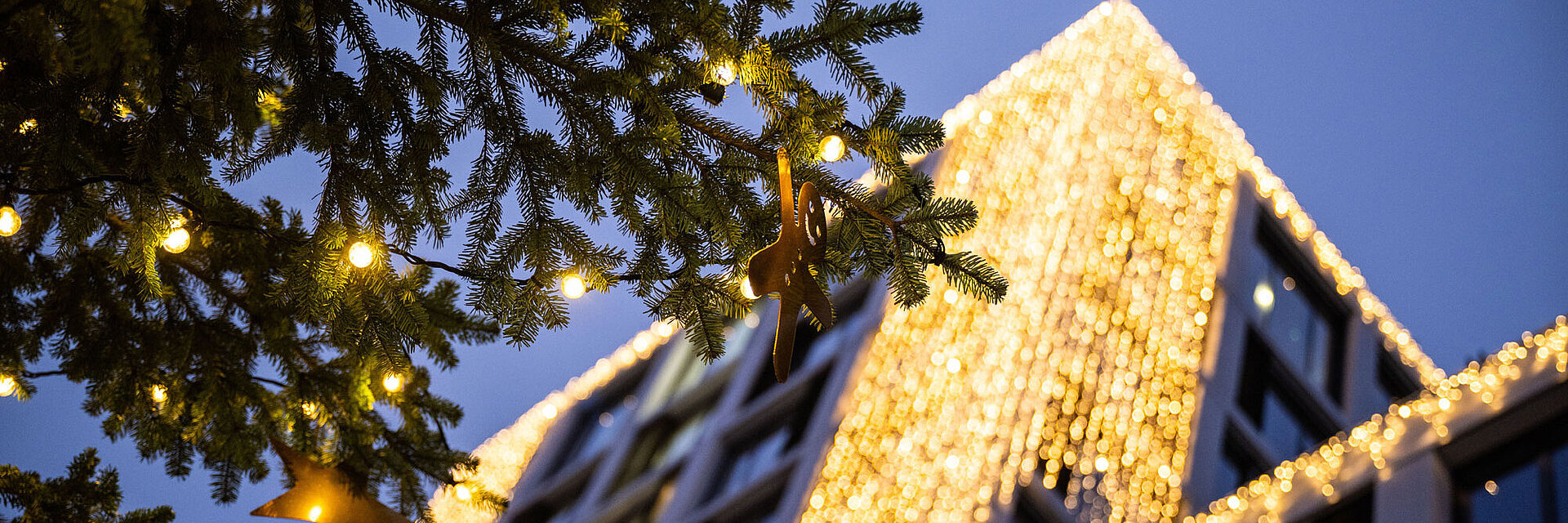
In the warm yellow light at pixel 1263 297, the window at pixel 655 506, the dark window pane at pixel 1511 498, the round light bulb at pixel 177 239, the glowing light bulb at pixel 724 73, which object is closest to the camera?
the glowing light bulb at pixel 724 73

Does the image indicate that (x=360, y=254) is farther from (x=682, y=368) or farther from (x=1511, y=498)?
(x=682, y=368)

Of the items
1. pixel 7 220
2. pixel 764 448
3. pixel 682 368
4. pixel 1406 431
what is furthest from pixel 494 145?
pixel 682 368

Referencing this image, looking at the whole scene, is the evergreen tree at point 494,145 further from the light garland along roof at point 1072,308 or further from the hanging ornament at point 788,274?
the light garland along roof at point 1072,308

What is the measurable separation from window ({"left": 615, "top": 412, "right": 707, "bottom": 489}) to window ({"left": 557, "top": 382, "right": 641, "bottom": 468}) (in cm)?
156

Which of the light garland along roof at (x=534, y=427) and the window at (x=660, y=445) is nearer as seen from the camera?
the window at (x=660, y=445)

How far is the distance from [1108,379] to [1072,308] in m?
0.66

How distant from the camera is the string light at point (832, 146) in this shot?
2145 mm

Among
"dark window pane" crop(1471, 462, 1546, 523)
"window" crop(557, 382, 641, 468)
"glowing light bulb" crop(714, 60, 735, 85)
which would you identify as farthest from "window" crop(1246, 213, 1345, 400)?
"glowing light bulb" crop(714, 60, 735, 85)

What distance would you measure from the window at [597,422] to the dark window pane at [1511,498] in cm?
1081

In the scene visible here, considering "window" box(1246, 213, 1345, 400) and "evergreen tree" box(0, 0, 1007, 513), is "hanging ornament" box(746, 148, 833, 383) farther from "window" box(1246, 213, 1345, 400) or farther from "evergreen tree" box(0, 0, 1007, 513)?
"window" box(1246, 213, 1345, 400)

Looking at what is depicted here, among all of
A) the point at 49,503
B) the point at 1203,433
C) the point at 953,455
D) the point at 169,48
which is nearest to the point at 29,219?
the point at 49,503

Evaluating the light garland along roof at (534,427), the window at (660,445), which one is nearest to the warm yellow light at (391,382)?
the window at (660,445)

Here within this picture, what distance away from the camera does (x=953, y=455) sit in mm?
6902

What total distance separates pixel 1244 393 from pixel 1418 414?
334 cm
